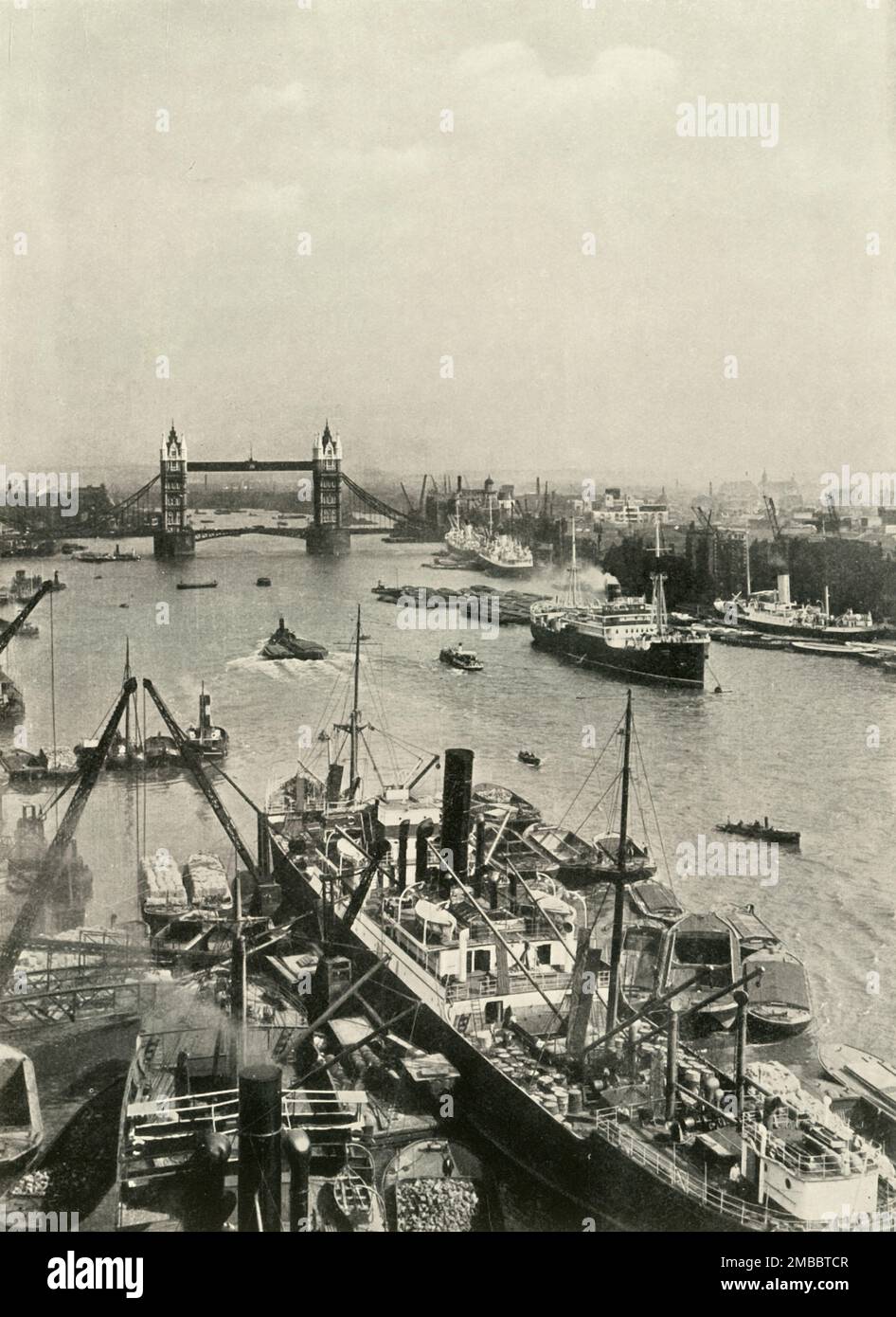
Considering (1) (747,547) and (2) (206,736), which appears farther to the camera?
(1) (747,547)

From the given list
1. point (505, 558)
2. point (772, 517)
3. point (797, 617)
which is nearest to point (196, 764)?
point (505, 558)

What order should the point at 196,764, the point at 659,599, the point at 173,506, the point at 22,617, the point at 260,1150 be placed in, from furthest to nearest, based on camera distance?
the point at 659,599 < the point at 173,506 < the point at 196,764 < the point at 22,617 < the point at 260,1150

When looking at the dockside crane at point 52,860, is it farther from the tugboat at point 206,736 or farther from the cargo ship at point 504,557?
the cargo ship at point 504,557

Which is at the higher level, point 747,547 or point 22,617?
point 747,547

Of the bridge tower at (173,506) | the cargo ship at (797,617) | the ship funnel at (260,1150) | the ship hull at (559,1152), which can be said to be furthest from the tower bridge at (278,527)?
the ship funnel at (260,1150)

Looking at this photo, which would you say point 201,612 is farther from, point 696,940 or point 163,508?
point 696,940

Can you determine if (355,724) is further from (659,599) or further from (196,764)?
(659,599)
